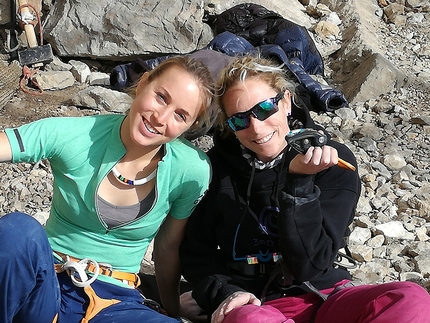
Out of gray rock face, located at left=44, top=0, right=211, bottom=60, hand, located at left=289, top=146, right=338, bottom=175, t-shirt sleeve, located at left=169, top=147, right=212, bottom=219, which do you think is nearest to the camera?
hand, located at left=289, top=146, right=338, bottom=175

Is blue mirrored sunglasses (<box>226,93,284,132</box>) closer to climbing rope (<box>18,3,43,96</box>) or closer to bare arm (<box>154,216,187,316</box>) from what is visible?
bare arm (<box>154,216,187,316</box>)

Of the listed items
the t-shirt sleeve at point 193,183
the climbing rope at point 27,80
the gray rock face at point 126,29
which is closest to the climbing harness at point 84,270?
the t-shirt sleeve at point 193,183

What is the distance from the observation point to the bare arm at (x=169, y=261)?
291 centimetres

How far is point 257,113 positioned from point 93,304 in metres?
1.04

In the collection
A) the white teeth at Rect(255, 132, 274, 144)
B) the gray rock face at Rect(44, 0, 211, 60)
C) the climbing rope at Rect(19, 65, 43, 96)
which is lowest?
the climbing rope at Rect(19, 65, 43, 96)

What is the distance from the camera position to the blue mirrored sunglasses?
261 centimetres

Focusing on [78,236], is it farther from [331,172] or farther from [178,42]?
[178,42]

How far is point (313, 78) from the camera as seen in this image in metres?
6.72

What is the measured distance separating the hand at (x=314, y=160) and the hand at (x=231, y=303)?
0.59m

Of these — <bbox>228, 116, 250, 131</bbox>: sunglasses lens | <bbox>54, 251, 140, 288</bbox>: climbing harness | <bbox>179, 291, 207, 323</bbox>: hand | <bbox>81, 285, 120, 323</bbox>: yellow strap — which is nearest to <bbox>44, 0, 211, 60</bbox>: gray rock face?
<bbox>179, 291, 207, 323</bbox>: hand

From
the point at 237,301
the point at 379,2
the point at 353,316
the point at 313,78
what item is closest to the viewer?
the point at 353,316

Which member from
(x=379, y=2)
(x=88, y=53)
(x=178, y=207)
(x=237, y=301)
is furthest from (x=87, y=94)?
(x=379, y=2)

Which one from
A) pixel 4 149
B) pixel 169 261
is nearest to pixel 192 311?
pixel 169 261

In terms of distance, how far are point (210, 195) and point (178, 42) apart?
14.3 ft
